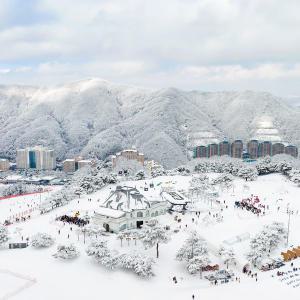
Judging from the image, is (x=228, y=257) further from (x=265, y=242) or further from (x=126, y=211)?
(x=126, y=211)

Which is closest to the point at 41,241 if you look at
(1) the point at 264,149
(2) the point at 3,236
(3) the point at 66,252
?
(2) the point at 3,236

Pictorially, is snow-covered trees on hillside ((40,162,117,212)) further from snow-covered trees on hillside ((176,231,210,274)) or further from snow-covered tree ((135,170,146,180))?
snow-covered trees on hillside ((176,231,210,274))

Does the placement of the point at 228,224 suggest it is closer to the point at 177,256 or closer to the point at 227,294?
the point at 177,256

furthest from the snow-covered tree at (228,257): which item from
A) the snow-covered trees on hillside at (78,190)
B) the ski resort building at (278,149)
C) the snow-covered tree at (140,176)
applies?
the ski resort building at (278,149)

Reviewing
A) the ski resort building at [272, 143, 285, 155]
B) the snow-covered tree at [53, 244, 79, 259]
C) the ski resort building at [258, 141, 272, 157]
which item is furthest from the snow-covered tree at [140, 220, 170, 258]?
the ski resort building at [258, 141, 272, 157]

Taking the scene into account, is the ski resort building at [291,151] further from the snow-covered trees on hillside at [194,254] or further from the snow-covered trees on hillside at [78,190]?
the snow-covered trees on hillside at [194,254]

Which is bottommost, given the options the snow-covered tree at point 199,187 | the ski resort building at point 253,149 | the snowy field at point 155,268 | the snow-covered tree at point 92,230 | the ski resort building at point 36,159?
the ski resort building at point 36,159
